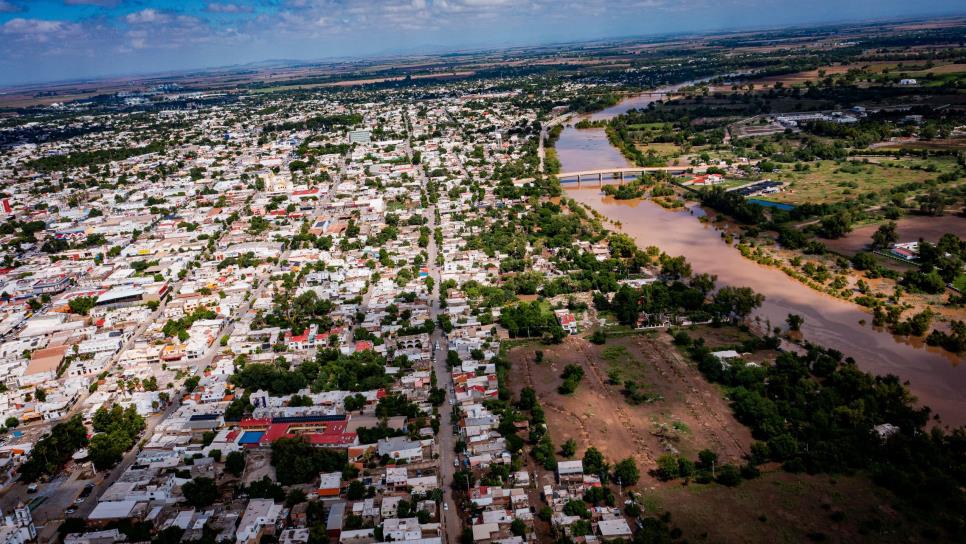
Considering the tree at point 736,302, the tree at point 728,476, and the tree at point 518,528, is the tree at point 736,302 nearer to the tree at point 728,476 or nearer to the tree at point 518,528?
the tree at point 728,476

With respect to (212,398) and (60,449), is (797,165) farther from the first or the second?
(60,449)

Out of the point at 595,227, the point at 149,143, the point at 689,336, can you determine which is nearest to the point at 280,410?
the point at 689,336

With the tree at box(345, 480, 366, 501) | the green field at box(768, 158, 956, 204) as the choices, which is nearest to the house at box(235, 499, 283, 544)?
the tree at box(345, 480, 366, 501)

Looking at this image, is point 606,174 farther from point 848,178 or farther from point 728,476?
point 728,476

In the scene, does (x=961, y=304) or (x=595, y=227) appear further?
(x=595, y=227)

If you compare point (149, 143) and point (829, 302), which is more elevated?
point (149, 143)
